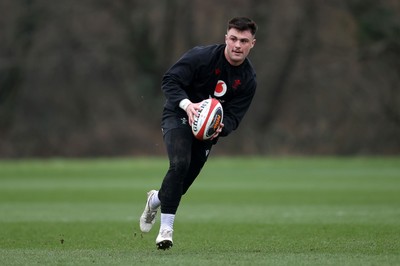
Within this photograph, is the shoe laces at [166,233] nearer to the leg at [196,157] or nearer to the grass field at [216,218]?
the grass field at [216,218]

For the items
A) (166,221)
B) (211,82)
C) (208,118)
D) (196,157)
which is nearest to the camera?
(208,118)

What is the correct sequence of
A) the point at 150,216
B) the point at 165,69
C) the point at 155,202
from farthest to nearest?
the point at 165,69
the point at 150,216
the point at 155,202

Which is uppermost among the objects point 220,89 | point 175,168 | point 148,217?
point 220,89

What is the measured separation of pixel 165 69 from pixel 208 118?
38400 millimetres

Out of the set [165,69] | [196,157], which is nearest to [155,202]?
[196,157]

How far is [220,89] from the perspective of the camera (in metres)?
9.26

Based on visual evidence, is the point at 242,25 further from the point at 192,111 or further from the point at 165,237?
the point at 165,237

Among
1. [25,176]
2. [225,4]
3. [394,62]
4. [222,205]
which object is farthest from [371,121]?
[222,205]

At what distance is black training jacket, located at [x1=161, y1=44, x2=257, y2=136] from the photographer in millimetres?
9023

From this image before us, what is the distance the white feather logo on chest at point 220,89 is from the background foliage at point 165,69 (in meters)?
33.0

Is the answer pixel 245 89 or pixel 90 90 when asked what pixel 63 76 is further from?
pixel 245 89

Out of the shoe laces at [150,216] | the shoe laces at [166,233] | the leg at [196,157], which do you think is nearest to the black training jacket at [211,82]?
the leg at [196,157]

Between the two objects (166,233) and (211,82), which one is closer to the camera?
(166,233)

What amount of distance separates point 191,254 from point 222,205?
906 centimetres
